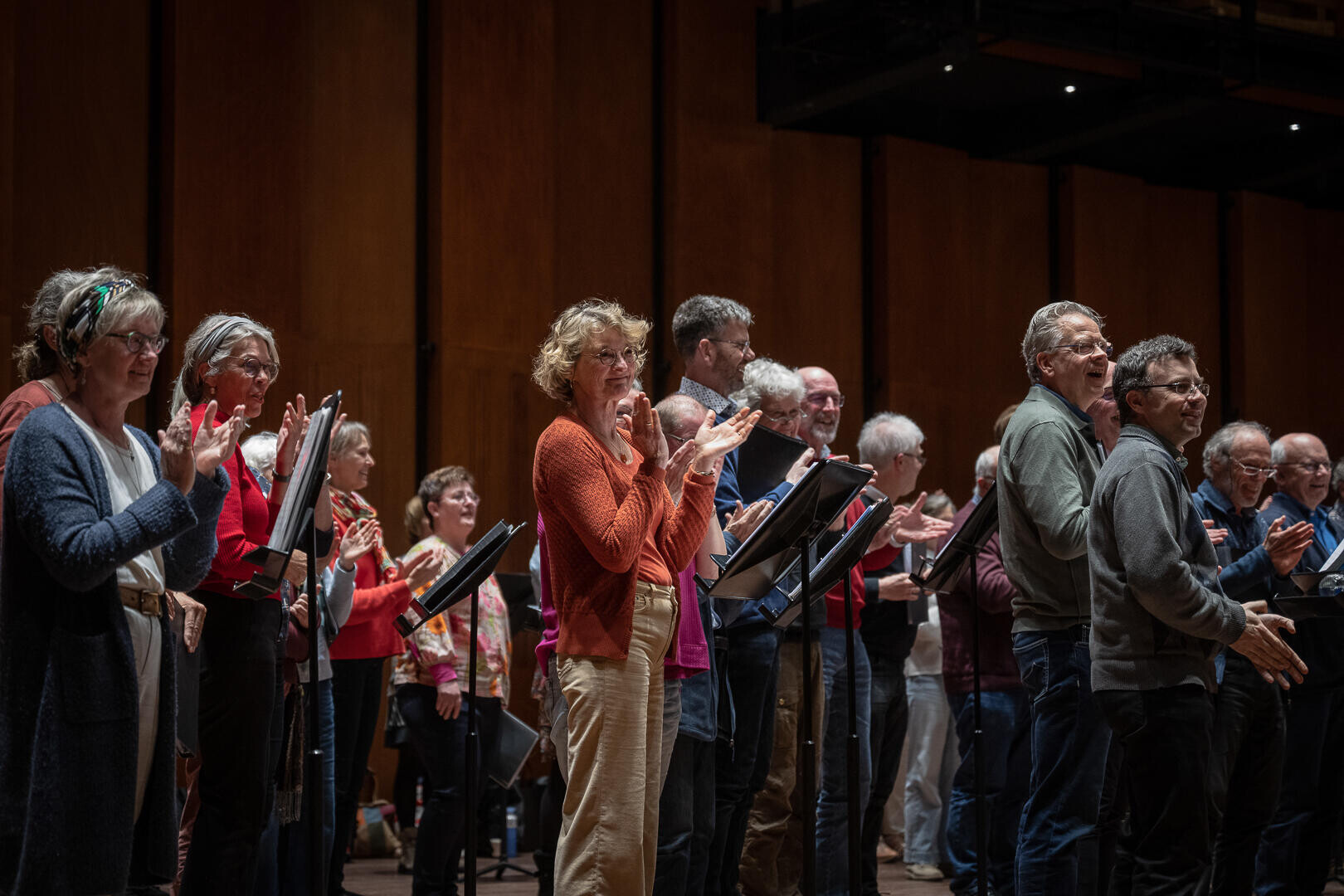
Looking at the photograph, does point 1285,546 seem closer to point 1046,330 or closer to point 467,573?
point 1046,330

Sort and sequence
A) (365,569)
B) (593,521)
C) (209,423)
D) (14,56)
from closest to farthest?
(209,423) → (593,521) → (365,569) → (14,56)

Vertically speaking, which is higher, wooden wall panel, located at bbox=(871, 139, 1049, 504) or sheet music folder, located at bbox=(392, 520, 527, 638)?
wooden wall panel, located at bbox=(871, 139, 1049, 504)

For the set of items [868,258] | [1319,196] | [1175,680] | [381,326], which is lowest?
[1175,680]

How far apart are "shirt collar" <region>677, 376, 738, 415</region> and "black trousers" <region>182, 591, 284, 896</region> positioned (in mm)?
1476

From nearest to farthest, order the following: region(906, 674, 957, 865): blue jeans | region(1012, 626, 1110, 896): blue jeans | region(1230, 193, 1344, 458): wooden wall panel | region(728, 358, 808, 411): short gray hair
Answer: region(1012, 626, 1110, 896): blue jeans → region(728, 358, 808, 411): short gray hair → region(906, 674, 957, 865): blue jeans → region(1230, 193, 1344, 458): wooden wall panel

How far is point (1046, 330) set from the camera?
355cm

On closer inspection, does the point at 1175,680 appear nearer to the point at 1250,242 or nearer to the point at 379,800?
the point at 379,800

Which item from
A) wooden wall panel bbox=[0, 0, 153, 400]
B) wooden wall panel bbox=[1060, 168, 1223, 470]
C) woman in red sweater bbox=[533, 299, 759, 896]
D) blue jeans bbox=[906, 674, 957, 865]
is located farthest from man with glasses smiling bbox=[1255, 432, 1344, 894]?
wooden wall panel bbox=[0, 0, 153, 400]

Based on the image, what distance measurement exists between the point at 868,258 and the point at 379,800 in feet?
13.1

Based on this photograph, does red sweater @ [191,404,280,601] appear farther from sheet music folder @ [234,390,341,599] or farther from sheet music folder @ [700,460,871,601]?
sheet music folder @ [700,460,871,601]

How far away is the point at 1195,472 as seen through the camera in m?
8.65

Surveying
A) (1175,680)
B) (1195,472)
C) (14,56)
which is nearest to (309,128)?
(14,56)

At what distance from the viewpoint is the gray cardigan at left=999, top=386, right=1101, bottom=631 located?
10.6ft

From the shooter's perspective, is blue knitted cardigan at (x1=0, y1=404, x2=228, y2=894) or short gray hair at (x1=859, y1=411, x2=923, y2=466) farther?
short gray hair at (x1=859, y1=411, x2=923, y2=466)
